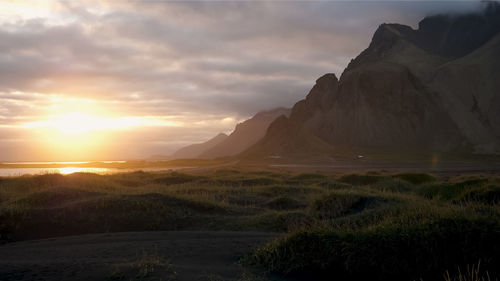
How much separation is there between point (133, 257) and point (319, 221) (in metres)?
6.57

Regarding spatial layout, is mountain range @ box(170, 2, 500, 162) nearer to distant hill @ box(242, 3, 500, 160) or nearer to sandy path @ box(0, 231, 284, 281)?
distant hill @ box(242, 3, 500, 160)

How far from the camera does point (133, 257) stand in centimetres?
1249

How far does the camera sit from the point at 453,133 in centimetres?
15800

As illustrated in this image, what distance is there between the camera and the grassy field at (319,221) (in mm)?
11836

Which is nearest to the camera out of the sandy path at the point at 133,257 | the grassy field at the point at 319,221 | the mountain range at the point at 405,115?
the sandy path at the point at 133,257

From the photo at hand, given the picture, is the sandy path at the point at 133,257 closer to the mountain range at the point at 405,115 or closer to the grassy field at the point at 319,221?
the grassy field at the point at 319,221

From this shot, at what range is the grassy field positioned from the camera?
38.8ft

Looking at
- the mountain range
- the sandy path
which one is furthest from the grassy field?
the mountain range

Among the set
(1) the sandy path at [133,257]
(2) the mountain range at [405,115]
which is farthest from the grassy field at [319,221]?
(2) the mountain range at [405,115]

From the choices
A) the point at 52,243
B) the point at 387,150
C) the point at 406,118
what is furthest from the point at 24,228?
the point at 406,118

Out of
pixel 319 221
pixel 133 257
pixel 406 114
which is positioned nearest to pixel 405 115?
pixel 406 114

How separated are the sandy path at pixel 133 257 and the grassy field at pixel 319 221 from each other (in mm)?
1425

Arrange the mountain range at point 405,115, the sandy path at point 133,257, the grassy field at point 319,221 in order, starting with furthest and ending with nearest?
the mountain range at point 405,115 → the grassy field at point 319,221 → the sandy path at point 133,257

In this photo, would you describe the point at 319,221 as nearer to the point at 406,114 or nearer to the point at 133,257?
the point at 133,257
